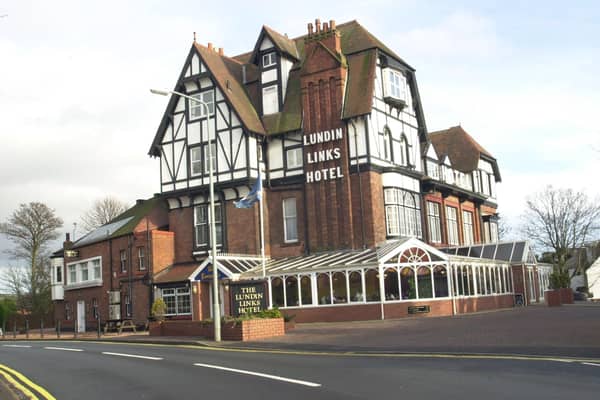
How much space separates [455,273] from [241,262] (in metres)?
11.7

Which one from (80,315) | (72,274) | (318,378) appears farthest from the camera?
(72,274)

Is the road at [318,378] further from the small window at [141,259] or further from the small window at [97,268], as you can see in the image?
the small window at [97,268]

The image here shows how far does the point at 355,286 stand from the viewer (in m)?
31.9

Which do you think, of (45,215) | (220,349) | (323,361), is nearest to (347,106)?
(220,349)

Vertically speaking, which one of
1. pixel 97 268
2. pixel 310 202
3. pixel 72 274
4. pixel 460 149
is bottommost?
pixel 72 274

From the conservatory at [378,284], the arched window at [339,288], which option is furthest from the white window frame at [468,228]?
the arched window at [339,288]

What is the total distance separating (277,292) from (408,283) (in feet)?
23.2

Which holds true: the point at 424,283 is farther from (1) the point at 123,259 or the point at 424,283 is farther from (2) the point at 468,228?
(1) the point at 123,259

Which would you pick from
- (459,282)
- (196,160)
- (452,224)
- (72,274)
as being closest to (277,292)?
(459,282)

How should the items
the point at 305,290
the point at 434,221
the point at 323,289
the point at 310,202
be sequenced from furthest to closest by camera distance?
the point at 434,221 < the point at 310,202 < the point at 305,290 < the point at 323,289

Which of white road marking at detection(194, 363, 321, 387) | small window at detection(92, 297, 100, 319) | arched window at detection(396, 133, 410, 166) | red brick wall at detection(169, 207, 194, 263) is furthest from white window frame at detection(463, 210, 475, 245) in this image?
white road marking at detection(194, 363, 321, 387)

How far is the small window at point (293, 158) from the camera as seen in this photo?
38.2 meters

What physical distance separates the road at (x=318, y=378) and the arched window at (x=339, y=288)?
15.4 m

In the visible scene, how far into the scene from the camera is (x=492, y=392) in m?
9.45
